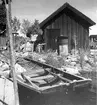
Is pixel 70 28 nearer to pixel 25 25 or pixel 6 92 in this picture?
pixel 6 92

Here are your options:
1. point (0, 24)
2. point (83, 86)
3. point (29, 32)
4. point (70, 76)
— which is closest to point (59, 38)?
point (70, 76)

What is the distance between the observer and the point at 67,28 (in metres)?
14.4

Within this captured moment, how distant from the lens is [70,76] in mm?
6898

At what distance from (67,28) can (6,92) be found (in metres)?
10.3

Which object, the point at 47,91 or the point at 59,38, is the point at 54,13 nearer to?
the point at 59,38

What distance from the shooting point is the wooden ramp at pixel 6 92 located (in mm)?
4504

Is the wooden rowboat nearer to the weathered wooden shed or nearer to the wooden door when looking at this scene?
the wooden door

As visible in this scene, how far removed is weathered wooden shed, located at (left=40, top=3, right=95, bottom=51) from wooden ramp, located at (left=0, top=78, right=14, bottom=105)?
8578 millimetres

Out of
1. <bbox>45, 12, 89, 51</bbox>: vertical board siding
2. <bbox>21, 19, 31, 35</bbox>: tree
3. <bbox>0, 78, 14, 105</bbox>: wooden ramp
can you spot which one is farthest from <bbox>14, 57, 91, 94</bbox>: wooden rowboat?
<bbox>21, 19, 31, 35</bbox>: tree

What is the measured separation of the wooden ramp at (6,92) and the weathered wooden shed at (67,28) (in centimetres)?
858

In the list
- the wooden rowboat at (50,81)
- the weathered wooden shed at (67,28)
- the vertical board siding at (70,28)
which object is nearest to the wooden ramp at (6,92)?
the wooden rowboat at (50,81)

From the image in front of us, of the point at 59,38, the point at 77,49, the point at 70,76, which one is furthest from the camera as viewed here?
the point at 77,49

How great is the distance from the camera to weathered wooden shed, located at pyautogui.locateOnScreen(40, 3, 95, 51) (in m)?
14.1

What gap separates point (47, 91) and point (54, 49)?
977 cm
